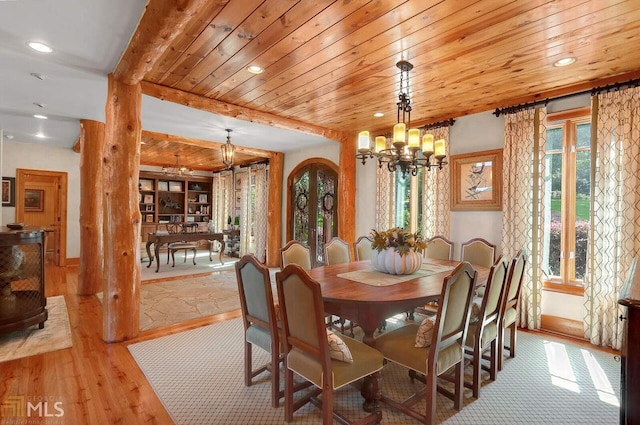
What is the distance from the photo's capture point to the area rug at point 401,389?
2.04 m

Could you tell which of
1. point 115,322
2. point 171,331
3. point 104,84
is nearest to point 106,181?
point 104,84

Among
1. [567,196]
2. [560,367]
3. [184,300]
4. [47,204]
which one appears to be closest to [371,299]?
[560,367]

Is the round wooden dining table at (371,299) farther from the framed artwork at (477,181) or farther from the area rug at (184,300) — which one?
the area rug at (184,300)

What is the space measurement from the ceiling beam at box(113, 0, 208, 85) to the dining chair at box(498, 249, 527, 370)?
2774 mm

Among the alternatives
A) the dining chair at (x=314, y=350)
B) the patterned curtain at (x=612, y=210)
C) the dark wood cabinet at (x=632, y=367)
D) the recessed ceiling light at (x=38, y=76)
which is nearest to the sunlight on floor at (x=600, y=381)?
the patterned curtain at (x=612, y=210)

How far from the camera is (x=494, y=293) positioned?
90.0 inches

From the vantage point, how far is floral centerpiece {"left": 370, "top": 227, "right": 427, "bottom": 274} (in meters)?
2.71

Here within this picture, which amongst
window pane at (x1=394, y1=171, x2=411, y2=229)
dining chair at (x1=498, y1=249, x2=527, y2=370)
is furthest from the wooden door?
dining chair at (x1=498, y1=249, x2=527, y2=370)

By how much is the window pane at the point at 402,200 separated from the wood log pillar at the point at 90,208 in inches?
177

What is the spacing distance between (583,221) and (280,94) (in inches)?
140

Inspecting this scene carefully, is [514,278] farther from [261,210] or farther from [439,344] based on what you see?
[261,210]

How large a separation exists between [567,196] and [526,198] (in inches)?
15.8

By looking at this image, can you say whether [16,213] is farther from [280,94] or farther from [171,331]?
[280,94]

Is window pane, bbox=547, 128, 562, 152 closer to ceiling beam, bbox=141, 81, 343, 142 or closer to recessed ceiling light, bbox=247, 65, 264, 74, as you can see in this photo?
ceiling beam, bbox=141, 81, 343, 142
